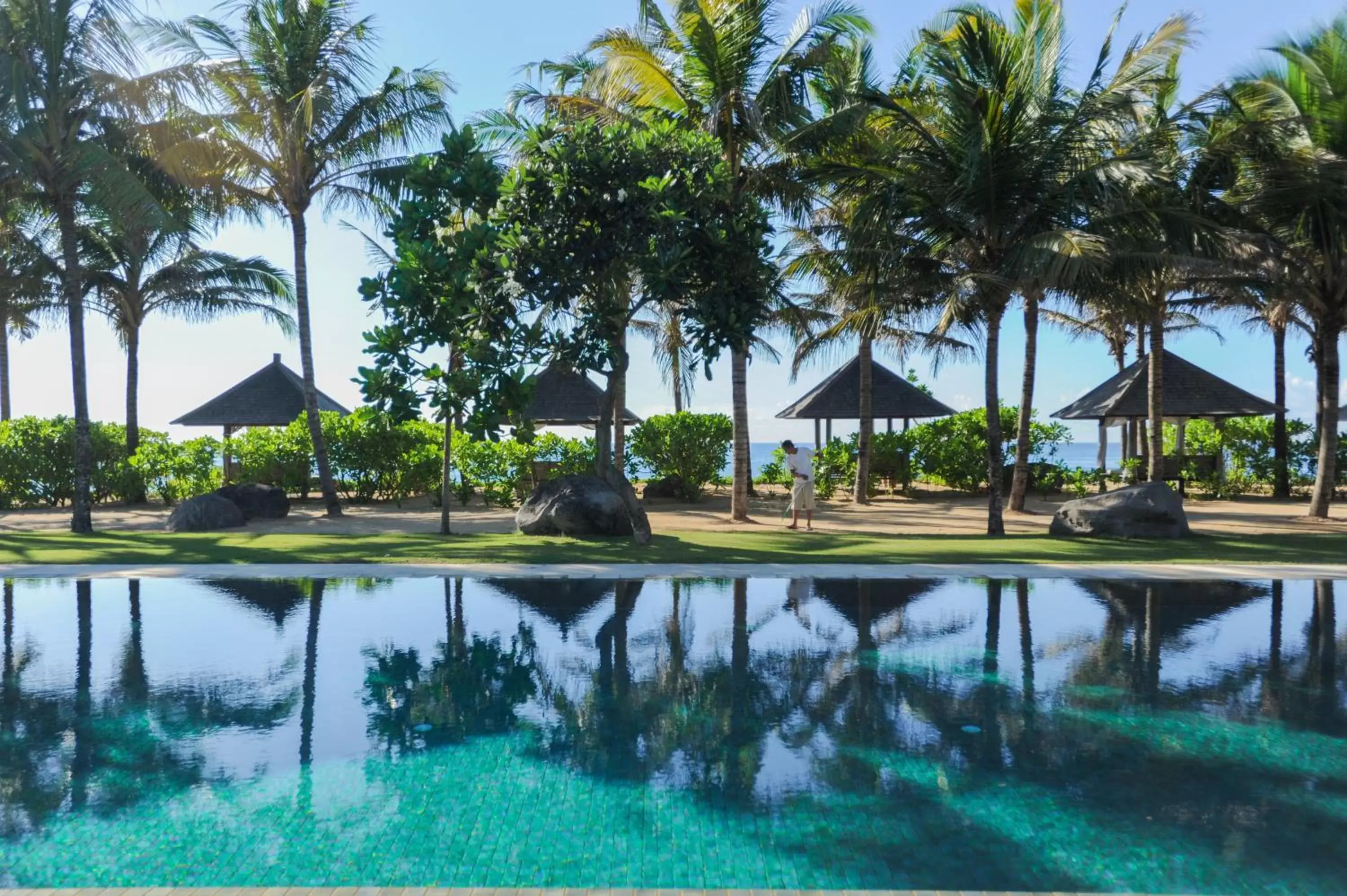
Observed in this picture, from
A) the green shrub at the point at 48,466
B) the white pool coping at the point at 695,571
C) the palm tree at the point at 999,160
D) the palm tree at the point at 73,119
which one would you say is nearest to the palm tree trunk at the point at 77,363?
the palm tree at the point at 73,119

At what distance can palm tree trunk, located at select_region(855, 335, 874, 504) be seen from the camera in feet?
71.0

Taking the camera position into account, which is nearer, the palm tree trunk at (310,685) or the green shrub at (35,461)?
the palm tree trunk at (310,685)

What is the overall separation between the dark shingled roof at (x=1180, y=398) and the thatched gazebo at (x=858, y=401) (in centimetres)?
388

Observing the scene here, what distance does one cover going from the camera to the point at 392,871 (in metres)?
3.63

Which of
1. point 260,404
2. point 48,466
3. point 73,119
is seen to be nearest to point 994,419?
point 73,119

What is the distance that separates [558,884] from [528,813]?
28.7 inches

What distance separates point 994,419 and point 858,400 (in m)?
9.75

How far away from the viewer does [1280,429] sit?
74.9ft

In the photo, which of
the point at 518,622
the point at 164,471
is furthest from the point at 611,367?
the point at 164,471

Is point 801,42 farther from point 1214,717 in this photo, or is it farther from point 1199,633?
point 1214,717

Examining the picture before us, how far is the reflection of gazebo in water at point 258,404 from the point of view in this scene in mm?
23781

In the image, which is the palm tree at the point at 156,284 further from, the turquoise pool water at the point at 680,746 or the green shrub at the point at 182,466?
the turquoise pool water at the point at 680,746

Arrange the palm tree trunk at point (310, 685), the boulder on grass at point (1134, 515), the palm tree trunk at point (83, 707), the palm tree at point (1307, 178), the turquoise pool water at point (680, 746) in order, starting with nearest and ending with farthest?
the turquoise pool water at point (680, 746) < the palm tree trunk at point (83, 707) < the palm tree trunk at point (310, 685) < the boulder on grass at point (1134, 515) < the palm tree at point (1307, 178)

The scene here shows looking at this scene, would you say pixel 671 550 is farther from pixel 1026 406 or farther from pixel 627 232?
pixel 1026 406
